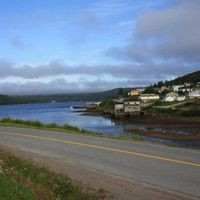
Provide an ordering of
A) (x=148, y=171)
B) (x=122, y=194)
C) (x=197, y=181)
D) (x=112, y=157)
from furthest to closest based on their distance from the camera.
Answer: (x=112, y=157) < (x=148, y=171) < (x=197, y=181) < (x=122, y=194)

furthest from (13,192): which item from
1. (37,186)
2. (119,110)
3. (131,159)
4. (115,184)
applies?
(119,110)

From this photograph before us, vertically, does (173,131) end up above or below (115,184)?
below

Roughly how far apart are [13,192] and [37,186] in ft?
5.58

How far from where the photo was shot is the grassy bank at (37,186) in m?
7.69

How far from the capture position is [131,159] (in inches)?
523

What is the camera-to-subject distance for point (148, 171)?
11.3m

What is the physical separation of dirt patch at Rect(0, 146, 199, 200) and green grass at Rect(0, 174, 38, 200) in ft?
6.77

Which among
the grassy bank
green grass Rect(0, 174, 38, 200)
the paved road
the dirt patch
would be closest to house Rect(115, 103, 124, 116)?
the paved road

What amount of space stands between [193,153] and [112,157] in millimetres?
3074

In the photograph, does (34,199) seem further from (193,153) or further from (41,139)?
(41,139)

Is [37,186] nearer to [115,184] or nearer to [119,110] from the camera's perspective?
[115,184]

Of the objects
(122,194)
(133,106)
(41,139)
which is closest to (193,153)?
(122,194)

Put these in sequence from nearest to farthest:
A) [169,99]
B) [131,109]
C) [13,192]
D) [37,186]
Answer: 1. [13,192]
2. [37,186]
3. [131,109]
4. [169,99]

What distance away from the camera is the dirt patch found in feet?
29.4
